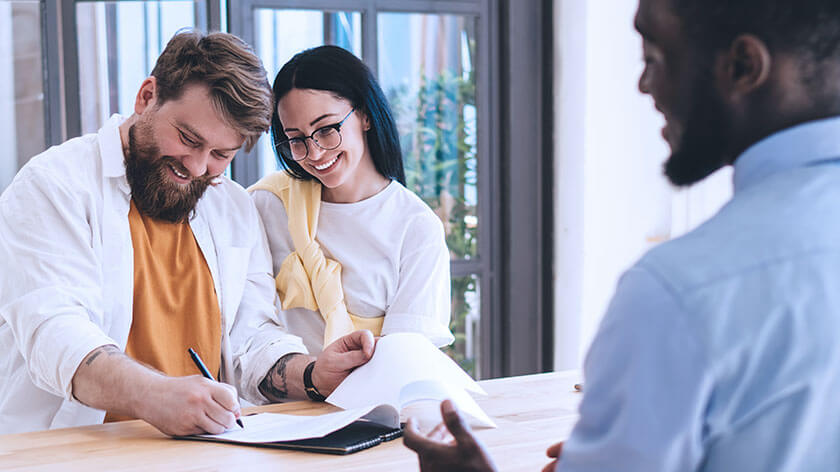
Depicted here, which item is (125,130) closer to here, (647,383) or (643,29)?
(643,29)

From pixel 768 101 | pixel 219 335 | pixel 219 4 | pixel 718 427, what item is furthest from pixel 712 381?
pixel 219 4

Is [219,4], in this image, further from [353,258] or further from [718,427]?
[718,427]

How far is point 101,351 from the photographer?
1500 mm

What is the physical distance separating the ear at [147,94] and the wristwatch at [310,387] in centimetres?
74

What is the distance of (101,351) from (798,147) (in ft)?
4.19

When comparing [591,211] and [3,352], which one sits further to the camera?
[591,211]

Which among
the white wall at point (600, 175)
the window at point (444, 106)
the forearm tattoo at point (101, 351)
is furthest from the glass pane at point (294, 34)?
the forearm tattoo at point (101, 351)

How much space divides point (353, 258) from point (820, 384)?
1571 mm

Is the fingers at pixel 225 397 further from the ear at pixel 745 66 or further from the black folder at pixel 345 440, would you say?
the ear at pixel 745 66

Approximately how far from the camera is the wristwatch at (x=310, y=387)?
5.47ft

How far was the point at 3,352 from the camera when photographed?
5.76 ft

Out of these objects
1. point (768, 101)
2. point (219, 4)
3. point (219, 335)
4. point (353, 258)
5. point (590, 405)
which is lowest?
point (219, 335)

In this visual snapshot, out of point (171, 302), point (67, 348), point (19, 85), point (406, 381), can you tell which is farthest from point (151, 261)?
point (19, 85)

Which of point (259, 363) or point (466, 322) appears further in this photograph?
point (466, 322)
